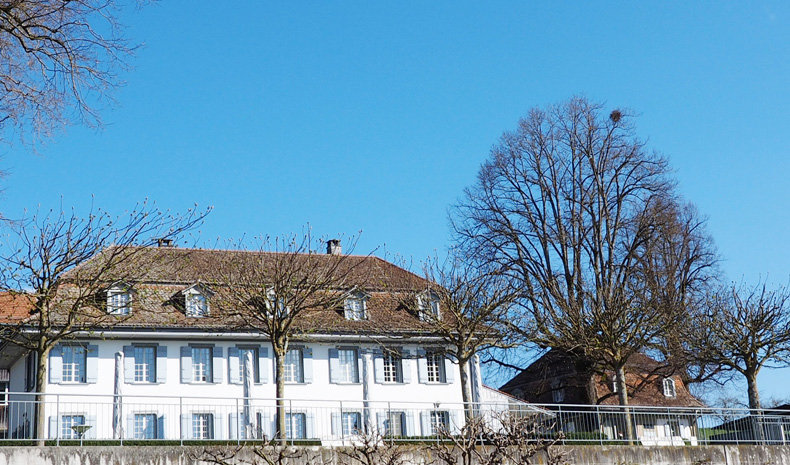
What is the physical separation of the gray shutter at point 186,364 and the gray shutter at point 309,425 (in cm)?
1112

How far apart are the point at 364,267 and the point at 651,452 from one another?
2017cm

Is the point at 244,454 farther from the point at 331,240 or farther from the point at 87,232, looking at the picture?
the point at 331,240

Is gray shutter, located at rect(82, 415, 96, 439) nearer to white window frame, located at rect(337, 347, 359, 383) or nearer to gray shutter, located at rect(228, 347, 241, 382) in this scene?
gray shutter, located at rect(228, 347, 241, 382)

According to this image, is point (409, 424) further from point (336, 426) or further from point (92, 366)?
point (92, 366)

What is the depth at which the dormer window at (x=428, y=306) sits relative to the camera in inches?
1231

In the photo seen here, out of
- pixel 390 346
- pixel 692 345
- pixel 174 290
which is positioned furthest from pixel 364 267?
pixel 692 345

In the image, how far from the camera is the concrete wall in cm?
1792

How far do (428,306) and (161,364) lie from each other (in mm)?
10245

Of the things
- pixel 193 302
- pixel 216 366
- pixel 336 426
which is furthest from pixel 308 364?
pixel 336 426

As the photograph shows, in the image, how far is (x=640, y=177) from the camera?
127 ft

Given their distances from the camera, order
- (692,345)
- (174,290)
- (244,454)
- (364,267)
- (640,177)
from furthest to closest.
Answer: (364,267), (640,177), (174,290), (692,345), (244,454)

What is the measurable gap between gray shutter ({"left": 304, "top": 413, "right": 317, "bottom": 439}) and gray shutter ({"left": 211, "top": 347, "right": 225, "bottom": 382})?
11141mm

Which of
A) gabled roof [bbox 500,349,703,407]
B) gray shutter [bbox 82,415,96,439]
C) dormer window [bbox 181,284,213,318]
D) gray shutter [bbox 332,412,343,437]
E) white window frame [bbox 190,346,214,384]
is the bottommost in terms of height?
gray shutter [bbox 332,412,343,437]

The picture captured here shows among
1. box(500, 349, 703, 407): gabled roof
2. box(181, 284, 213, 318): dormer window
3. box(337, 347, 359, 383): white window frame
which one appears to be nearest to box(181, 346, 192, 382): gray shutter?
box(181, 284, 213, 318): dormer window
